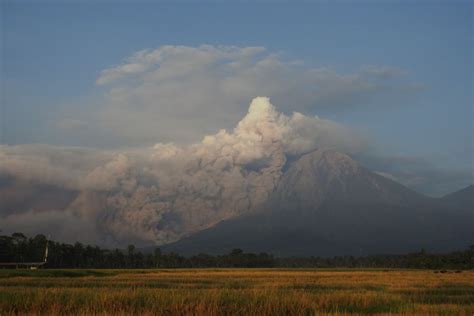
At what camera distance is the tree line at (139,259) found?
362 feet

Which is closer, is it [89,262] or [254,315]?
[254,315]

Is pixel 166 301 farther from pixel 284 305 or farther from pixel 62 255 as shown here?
pixel 62 255

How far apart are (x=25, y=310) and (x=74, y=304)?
1.70 metres

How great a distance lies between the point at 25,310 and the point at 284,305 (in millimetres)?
9435

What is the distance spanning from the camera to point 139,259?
14138cm

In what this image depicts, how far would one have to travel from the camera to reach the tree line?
4345 inches

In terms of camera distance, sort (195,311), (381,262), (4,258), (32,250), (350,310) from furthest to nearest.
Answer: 1. (381,262)
2. (32,250)
3. (4,258)
4. (350,310)
5. (195,311)

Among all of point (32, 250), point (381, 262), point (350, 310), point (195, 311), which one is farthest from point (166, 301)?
point (381, 262)

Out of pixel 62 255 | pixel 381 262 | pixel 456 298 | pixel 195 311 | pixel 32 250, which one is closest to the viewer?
pixel 195 311

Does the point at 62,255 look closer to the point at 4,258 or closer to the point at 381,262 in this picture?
the point at 4,258

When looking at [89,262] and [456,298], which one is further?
[89,262]

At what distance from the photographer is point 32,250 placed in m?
112

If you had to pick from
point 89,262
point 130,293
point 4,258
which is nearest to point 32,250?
point 4,258

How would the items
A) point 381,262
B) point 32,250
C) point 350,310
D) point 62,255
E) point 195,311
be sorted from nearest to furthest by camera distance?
point 195,311
point 350,310
point 32,250
point 62,255
point 381,262
